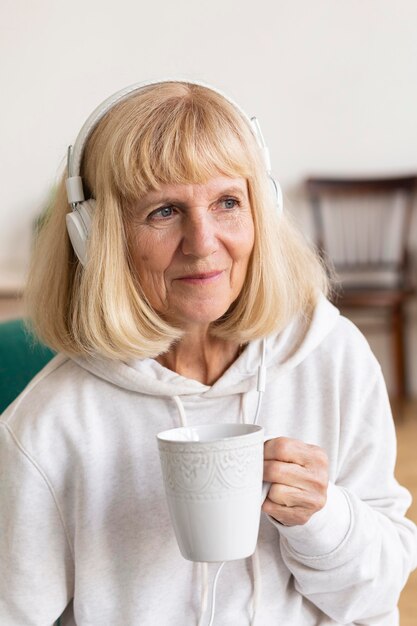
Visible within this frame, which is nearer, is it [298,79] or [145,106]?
[145,106]

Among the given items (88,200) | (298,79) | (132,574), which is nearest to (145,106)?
(88,200)

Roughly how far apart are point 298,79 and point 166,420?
3492 millimetres

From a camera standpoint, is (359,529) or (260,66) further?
(260,66)

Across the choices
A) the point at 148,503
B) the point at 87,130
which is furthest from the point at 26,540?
the point at 87,130

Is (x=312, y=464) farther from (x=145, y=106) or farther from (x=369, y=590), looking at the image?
(x=145, y=106)

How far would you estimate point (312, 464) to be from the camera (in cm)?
94

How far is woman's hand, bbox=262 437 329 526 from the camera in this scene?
92 cm

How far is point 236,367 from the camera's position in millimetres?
1123

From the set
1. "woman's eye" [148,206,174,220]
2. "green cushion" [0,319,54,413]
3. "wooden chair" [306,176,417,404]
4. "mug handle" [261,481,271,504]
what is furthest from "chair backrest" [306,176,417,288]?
"mug handle" [261,481,271,504]

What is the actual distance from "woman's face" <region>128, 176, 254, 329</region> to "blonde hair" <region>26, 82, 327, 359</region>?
0.01m

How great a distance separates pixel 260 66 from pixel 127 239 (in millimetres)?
3484

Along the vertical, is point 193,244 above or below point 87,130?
below

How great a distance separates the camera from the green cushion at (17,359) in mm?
1265

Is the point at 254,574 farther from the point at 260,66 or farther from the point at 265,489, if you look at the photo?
the point at 260,66
